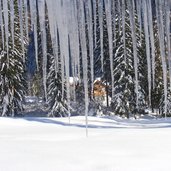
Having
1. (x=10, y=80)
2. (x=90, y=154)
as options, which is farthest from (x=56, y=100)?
(x=90, y=154)

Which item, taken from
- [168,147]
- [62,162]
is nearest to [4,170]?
[62,162]

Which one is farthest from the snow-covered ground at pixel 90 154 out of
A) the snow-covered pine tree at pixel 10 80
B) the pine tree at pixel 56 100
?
the pine tree at pixel 56 100

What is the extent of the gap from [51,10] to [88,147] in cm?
297

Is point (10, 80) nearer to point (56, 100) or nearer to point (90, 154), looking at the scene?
point (56, 100)

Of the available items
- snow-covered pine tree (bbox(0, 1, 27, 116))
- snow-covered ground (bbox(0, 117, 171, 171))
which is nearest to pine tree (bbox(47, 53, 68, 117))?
snow-covered pine tree (bbox(0, 1, 27, 116))

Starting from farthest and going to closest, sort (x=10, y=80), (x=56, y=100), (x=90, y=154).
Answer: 1. (x=56, y=100)
2. (x=10, y=80)
3. (x=90, y=154)

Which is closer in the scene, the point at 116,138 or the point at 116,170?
the point at 116,170

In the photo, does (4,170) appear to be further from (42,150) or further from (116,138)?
(116,138)

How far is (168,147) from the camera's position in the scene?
675 centimetres

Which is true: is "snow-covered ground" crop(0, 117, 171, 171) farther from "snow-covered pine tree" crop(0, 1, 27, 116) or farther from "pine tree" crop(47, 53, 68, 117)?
"pine tree" crop(47, 53, 68, 117)

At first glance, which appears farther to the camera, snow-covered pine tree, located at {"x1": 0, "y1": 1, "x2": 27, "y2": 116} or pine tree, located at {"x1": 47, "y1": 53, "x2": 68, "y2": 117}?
pine tree, located at {"x1": 47, "y1": 53, "x2": 68, "y2": 117}

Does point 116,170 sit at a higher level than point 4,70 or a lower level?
lower

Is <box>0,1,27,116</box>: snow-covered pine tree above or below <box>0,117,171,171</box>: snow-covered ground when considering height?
above

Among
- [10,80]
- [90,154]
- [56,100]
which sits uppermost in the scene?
[10,80]
